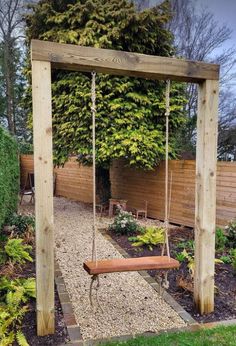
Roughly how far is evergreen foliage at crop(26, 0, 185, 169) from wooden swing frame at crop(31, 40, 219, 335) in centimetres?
400

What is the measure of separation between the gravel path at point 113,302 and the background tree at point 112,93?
281cm

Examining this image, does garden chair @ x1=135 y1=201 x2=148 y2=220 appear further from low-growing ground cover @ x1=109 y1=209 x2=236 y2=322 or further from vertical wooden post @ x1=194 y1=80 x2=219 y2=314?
vertical wooden post @ x1=194 y1=80 x2=219 y2=314

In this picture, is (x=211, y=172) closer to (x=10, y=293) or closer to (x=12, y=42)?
(x=10, y=293)

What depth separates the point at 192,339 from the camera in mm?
2434

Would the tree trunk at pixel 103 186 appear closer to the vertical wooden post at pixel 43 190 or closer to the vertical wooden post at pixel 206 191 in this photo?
the vertical wooden post at pixel 206 191

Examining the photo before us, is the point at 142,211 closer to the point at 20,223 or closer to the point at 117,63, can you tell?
the point at 20,223

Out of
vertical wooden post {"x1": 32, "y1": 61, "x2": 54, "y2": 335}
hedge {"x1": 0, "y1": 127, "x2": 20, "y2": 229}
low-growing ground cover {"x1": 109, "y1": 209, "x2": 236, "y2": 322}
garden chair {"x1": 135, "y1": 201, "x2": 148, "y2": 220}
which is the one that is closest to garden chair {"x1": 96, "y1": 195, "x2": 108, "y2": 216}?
garden chair {"x1": 135, "y1": 201, "x2": 148, "y2": 220}

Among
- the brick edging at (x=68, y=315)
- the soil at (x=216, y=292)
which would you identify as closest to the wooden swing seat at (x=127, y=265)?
the brick edging at (x=68, y=315)

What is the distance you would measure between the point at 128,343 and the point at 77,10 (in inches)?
284

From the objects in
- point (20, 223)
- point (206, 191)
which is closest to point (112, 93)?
point (20, 223)

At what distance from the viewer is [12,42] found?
15.0 m

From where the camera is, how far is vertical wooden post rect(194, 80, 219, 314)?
2846mm

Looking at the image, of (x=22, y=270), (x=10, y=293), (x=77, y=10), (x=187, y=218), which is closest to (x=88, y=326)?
(x=10, y=293)

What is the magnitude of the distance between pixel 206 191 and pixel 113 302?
1513 mm
